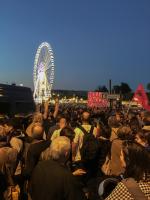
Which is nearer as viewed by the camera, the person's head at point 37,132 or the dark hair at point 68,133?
the person's head at point 37,132

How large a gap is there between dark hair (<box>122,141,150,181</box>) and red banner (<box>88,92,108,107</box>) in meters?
32.9

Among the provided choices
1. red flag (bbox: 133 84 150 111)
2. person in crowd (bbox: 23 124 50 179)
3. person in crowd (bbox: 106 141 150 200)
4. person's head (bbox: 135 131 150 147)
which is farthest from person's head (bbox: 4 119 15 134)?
red flag (bbox: 133 84 150 111)

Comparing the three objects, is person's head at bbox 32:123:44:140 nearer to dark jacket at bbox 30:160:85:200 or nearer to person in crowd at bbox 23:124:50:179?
person in crowd at bbox 23:124:50:179

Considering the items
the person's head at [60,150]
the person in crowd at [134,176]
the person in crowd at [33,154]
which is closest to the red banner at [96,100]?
the person in crowd at [33,154]

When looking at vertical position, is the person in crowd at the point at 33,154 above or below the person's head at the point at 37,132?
below

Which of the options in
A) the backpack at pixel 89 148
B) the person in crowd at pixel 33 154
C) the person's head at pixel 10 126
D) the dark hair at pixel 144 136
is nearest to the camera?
the person in crowd at pixel 33 154

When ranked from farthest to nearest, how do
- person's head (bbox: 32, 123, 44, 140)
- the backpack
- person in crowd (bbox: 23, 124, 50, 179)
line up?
the backpack
person's head (bbox: 32, 123, 44, 140)
person in crowd (bbox: 23, 124, 50, 179)

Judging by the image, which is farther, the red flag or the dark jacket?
the red flag

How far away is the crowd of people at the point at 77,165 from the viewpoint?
12.5 feet

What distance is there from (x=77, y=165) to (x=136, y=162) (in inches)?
124

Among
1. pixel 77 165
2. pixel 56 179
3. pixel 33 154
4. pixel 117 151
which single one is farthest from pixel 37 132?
pixel 56 179

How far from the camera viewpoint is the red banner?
37000 millimetres

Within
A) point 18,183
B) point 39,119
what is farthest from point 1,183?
point 39,119

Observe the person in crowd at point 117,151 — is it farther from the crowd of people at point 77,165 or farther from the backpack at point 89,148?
the backpack at point 89,148
